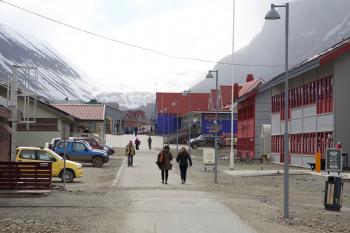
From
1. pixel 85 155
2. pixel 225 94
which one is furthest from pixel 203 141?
pixel 85 155

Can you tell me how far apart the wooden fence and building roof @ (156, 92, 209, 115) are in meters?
101

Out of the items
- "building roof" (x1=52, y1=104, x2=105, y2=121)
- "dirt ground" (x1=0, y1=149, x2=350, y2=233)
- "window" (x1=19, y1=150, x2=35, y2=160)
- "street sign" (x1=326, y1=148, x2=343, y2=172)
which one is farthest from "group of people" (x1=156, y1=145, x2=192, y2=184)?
"building roof" (x1=52, y1=104, x2=105, y2=121)

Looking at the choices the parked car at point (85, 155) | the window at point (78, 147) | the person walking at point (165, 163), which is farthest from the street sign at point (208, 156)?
the person walking at point (165, 163)

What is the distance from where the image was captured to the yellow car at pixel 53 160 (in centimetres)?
2683

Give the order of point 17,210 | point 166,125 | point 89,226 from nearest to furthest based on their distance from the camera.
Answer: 1. point 89,226
2. point 17,210
3. point 166,125

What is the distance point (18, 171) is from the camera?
778 inches

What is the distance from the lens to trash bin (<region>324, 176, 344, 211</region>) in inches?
674

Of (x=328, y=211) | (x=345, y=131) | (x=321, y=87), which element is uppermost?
(x=321, y=87)

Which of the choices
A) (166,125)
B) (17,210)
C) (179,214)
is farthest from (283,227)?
(166,125)

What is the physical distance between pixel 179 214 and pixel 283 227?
8.33 ft

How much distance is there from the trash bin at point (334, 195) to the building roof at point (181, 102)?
10443cm

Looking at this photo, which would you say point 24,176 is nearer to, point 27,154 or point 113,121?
point 27,154

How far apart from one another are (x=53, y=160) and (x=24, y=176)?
24.0ft

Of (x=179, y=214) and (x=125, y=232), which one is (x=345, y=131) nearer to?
(x=179, y=214)
